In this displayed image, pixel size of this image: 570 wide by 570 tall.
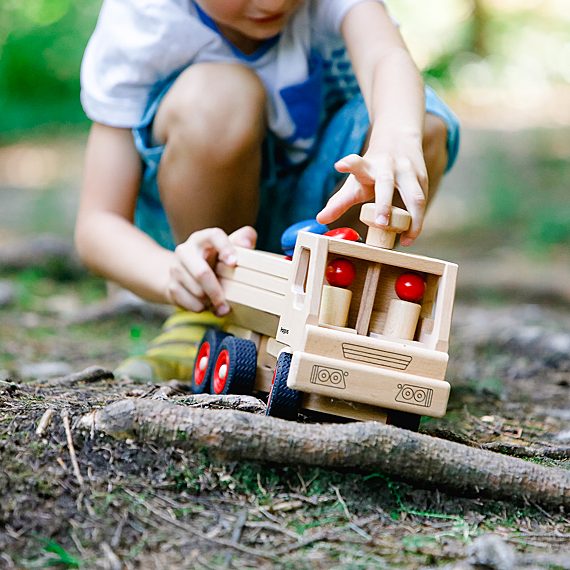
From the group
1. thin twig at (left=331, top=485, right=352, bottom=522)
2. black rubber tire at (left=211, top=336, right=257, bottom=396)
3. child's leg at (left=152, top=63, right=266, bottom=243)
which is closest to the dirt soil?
thin twig at (left=331, top=485, right=352, bottom=522)

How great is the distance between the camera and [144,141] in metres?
2.05

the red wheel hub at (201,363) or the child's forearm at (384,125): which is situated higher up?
the child's forearm at (384,125)

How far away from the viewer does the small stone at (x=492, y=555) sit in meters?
0.94

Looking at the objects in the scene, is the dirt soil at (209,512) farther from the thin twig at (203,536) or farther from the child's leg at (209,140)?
the child's leg at (209,140)

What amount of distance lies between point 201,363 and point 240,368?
0.87 ft

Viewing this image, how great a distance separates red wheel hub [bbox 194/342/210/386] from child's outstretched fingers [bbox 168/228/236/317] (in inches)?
3.9

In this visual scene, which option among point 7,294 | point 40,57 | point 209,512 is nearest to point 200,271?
point 209,512

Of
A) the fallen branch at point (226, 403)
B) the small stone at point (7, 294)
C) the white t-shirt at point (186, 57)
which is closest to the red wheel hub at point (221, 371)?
the fallen branch at point (226, 403)

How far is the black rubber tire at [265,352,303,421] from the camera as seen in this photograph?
1231mm

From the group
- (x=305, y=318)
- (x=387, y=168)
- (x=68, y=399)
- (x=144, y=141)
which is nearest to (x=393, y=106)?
(x=387, y=168)

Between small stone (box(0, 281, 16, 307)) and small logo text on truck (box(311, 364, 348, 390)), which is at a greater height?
small logo text on truck (box(311, 364, 348, 390))

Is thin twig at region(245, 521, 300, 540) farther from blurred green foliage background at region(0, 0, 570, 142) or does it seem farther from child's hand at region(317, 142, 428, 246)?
blurred green foliage background at region(0, 0, 570, 142)

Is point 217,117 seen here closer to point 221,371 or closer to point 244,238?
point 244,238

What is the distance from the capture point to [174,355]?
6.31 feet
